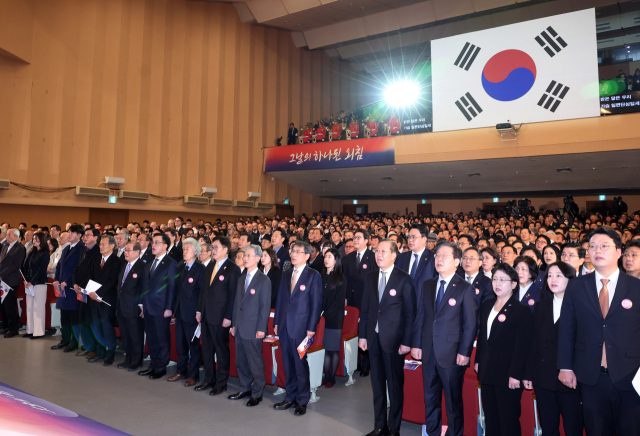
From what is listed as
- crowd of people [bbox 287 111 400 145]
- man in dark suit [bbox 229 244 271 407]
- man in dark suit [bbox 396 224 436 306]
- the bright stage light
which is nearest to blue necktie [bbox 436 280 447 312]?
man in dark suit [bbox 396 224 436 306]

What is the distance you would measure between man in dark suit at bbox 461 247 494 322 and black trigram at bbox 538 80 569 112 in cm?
845

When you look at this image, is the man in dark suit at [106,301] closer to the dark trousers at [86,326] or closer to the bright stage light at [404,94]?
the dark trousers at [86,326]

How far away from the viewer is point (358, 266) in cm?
534

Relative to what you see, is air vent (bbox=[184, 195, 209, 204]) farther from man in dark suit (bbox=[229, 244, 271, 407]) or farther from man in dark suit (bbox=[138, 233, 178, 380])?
man in dark suit (bbox=[229, 244, 271, 407])

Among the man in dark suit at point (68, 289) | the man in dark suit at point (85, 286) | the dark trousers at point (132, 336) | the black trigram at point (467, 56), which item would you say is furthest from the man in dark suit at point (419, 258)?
the black trigram at point (467, 56)

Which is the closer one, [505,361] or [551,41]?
[505,361]

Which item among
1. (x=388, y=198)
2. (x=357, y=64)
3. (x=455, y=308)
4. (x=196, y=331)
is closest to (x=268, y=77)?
(x=357, y=64)

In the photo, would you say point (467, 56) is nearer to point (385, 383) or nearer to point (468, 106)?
point (468, 106)

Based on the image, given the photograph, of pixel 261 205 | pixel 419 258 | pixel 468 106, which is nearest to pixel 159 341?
pixel 419 258

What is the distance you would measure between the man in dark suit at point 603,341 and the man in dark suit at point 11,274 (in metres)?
6.86

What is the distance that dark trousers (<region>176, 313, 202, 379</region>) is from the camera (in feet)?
14.7

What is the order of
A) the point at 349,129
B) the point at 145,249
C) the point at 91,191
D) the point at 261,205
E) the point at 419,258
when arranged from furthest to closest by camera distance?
the point at 261,205 → the point at 349,129 → the point at 91,191 → the point at 145,249 → the point at 419,258

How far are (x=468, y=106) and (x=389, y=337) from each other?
31.9 feet

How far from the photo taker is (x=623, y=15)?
51.0 feet
